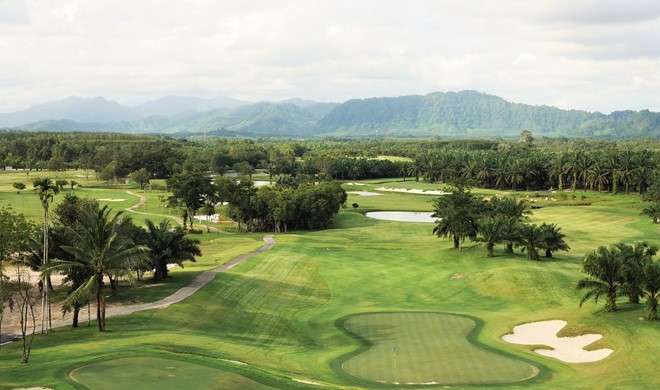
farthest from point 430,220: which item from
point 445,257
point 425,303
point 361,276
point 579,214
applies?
point 425,303

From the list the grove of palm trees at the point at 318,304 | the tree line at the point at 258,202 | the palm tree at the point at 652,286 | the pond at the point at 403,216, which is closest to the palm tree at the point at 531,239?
the grove of palm trees at the point at 318,304

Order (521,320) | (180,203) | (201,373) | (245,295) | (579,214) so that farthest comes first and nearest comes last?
1. (579,214)
2. (180,203)
3. (245,295)
4. (521,320)
5. (201,373)

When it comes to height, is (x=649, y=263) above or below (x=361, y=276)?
above

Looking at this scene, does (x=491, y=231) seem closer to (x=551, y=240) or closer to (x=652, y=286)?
(x=551, y=240)

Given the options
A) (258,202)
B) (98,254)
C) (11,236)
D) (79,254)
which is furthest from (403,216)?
(79,254)

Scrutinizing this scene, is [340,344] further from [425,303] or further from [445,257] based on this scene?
[445,257]

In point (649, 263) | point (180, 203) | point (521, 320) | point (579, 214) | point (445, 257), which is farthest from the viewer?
point (579, 214)

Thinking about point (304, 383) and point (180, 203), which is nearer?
point (304, 383)
